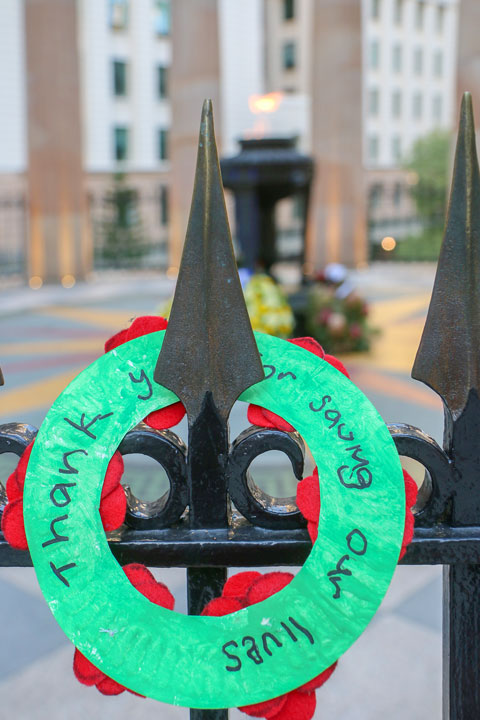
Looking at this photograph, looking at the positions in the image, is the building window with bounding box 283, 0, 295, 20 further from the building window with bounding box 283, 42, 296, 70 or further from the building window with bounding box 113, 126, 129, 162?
the building window with bounding box 113, 126, 129, 162

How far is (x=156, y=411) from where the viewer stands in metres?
1.17

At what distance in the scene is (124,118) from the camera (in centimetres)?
4206

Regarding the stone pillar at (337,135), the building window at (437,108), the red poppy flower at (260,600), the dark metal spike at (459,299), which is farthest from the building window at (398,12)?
the red poppy flower at (260,600)

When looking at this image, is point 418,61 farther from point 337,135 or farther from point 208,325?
point 208,325

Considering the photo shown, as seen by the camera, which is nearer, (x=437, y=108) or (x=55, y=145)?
(x=55, y=145)

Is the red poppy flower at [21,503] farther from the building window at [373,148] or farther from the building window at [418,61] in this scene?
the building window at [418,61]

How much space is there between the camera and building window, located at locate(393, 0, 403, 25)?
56969 millimetres

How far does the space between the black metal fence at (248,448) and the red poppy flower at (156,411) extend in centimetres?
3

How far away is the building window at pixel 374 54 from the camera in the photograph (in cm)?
5662

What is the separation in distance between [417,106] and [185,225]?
156ft

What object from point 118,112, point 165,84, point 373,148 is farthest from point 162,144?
point 373,148

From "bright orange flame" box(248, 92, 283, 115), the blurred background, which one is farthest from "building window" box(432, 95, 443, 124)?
"bright orange flame" box(248, 92, 283, 115)

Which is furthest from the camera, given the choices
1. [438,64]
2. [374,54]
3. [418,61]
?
[438,64]

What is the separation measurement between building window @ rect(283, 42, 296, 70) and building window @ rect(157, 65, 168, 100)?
34.1 ft
